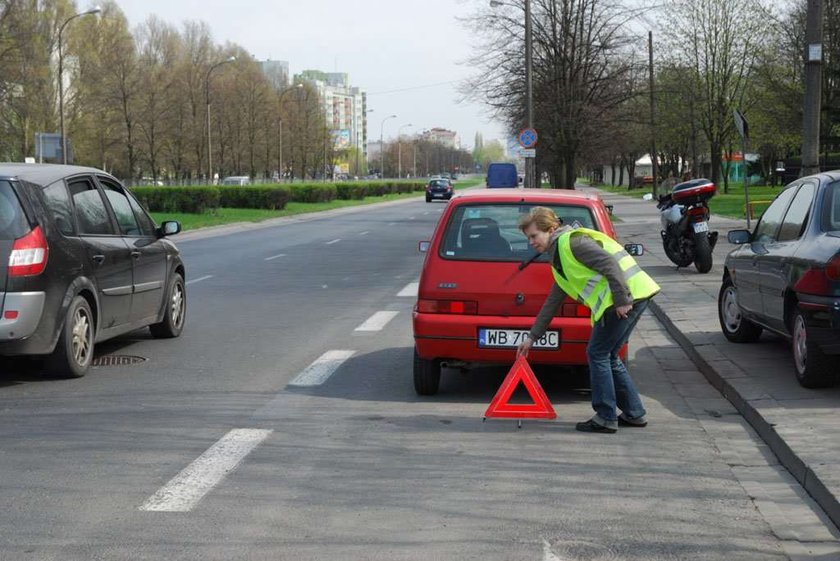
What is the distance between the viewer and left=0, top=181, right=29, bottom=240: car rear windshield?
8.54m

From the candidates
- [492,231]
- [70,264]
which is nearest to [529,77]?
[70,264]

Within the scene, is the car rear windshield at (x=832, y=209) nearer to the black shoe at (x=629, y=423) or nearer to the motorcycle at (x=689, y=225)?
the black shoe at (x=629, y=423)

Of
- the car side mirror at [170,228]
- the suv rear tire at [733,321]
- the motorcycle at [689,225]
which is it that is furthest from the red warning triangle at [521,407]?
the motorcycle at [689,225]

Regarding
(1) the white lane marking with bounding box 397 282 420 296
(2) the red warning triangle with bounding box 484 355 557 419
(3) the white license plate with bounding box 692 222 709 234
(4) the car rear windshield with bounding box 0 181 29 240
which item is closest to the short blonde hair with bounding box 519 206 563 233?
(2) the red warning triangle with bounding box 484 355 557 419

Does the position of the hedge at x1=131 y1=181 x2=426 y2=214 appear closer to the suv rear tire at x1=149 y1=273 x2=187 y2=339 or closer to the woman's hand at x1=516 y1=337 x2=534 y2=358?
the suv rear tire at x1=149 y1=273 x2=187 y2=339

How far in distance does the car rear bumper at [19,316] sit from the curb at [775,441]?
5.13 m

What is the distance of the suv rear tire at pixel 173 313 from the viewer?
37.0 ft

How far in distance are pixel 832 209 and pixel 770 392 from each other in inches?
59.6

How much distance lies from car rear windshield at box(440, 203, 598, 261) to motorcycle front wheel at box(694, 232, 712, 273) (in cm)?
1042

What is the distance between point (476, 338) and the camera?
7.95m

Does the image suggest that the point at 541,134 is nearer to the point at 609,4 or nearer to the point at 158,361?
the point at 609,4

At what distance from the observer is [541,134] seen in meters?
46.0

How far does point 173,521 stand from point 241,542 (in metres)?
0.46

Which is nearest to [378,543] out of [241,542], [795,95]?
[241,542]
